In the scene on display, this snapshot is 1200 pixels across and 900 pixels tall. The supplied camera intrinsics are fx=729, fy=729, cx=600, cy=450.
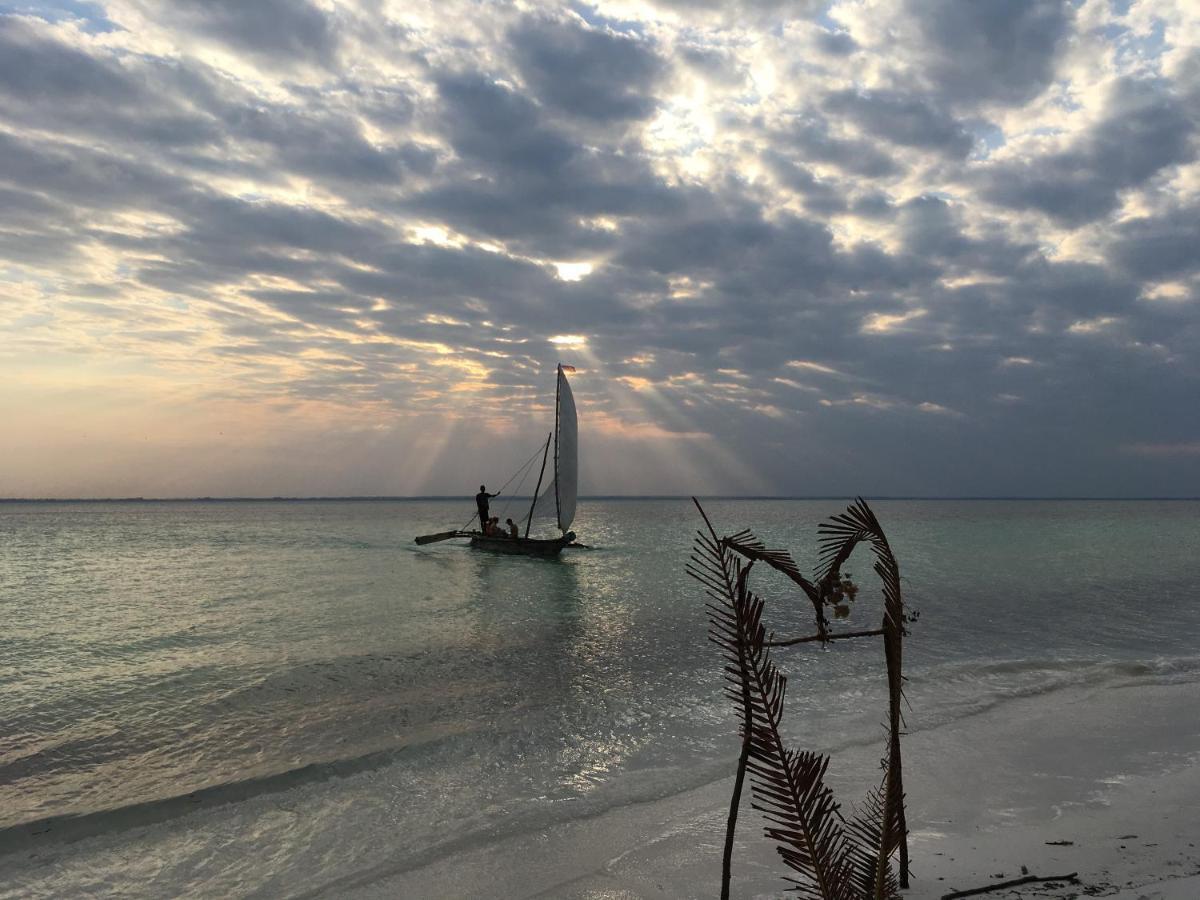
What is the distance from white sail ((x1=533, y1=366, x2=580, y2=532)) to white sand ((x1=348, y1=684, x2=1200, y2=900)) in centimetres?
3469

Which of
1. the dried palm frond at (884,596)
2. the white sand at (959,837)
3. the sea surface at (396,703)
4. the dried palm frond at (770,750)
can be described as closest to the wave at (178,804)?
the sea surface at (396,703)

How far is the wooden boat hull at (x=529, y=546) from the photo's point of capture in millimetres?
43000

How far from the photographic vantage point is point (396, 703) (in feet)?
41.0

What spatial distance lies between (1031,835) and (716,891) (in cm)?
296

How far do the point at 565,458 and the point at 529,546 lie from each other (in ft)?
18.6

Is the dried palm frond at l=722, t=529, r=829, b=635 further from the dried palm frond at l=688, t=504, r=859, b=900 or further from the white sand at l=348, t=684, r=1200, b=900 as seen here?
the white sand at l=348, t=684, r=1200, b=900

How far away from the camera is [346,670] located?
15.1m

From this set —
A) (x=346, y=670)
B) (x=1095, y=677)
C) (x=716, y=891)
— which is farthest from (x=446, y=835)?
(x=1095, y=677)

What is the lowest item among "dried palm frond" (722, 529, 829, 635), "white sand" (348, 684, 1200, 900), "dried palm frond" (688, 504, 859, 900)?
"white sand" (348, 684, 1200, 900)

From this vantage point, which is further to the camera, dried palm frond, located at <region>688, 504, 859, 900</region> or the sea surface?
the sea surface

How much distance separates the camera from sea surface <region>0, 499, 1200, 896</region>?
7383 mm

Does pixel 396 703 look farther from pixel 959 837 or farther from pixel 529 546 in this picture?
pixel 529 546

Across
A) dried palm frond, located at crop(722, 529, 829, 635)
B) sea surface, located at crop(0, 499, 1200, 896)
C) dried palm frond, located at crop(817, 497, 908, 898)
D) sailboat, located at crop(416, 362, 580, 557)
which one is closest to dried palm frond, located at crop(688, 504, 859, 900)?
dried palm frond, located at crop(722, 529, 829, 635)

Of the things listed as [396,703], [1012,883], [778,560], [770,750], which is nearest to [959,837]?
[1012,883]
